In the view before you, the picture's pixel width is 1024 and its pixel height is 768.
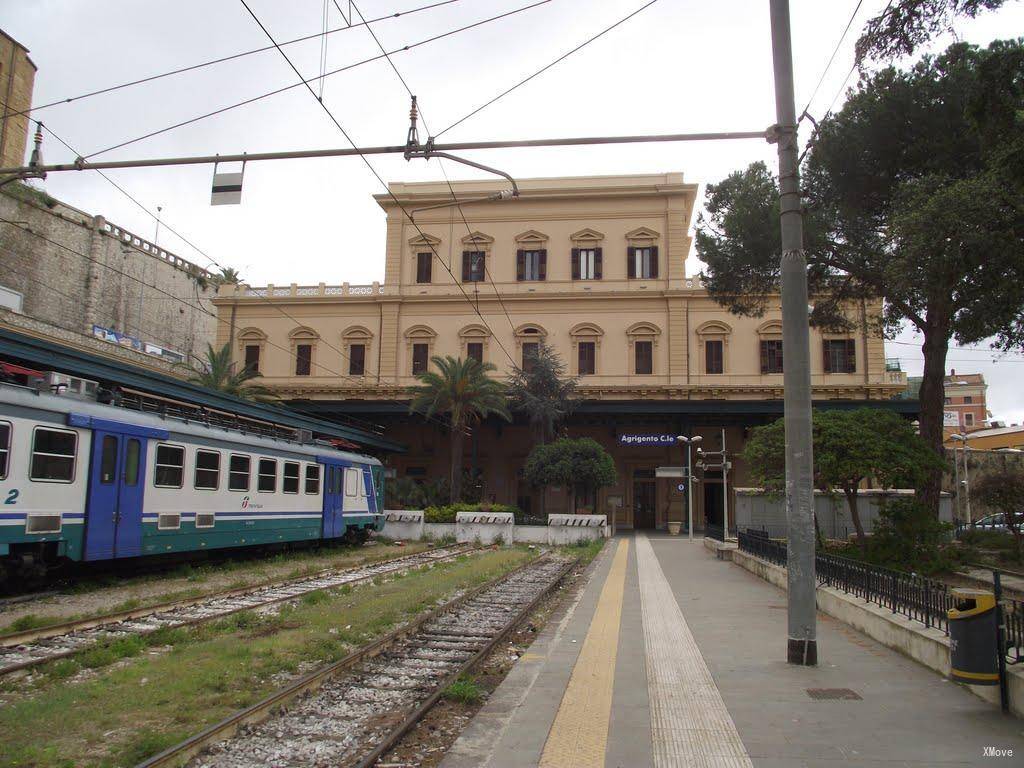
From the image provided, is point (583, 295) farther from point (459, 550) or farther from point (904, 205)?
point (904, 205)

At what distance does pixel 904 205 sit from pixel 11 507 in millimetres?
16701

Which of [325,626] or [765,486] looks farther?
[765,486]

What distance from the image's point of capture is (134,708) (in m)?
6.14

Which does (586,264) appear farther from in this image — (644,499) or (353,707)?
(353,707)

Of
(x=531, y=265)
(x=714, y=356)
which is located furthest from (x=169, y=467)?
(x=714, y=356)

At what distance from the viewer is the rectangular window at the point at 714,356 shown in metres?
42.4

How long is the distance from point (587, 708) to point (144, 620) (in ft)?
22.6

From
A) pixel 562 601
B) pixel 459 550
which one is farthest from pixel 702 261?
pixel 562 601

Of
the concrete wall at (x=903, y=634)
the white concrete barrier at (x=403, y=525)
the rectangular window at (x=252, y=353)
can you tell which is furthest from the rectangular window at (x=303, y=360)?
the concrete wall at (x=903, y=634)

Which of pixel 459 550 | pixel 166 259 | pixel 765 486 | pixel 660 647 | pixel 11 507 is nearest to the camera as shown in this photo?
pixel 660 647

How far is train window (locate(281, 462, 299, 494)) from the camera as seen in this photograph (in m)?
19.2

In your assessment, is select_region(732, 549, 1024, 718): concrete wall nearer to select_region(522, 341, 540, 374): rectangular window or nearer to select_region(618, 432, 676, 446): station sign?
select_region(618, 432, 676, 446): station sign

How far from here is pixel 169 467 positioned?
48.2 ft

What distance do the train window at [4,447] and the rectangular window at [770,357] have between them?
36.8 meters
